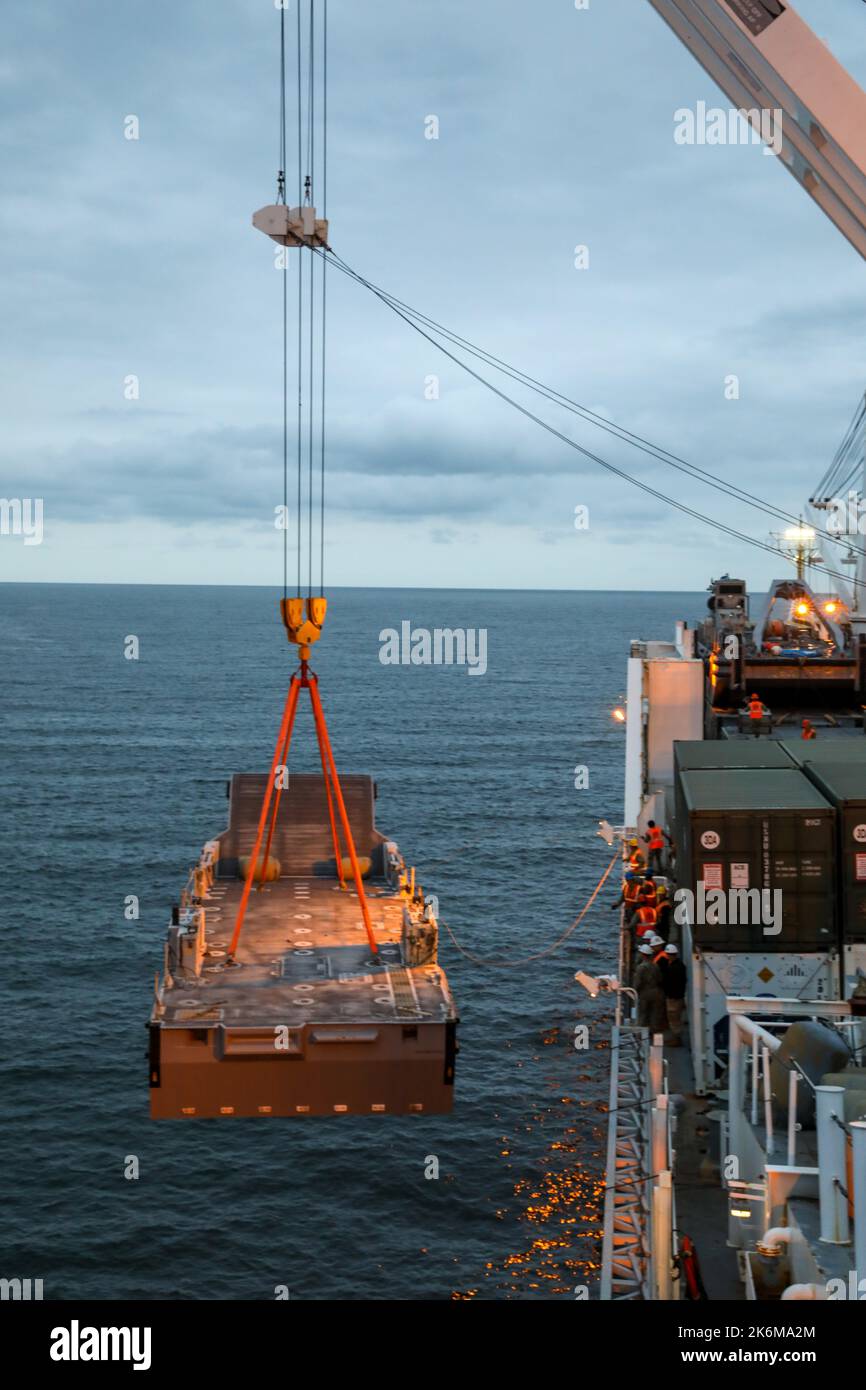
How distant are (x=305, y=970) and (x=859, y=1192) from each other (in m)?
12.7

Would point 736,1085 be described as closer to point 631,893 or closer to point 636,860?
point 631,893

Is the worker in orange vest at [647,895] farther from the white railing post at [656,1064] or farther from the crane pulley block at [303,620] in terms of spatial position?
the crane pulley block at [303,620]

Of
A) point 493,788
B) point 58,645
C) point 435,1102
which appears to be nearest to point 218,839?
point 435,1102

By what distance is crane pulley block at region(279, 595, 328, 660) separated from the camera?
2022 cm

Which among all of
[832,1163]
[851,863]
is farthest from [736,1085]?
[851,863]

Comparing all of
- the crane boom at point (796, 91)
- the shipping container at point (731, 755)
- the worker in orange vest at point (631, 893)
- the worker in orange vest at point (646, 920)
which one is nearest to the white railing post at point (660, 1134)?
the worker in orange vest at point (646, 920)

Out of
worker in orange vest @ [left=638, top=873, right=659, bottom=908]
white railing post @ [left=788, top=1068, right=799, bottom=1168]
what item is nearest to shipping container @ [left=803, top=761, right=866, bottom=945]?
worker in orange vest @ [left=638, top=873, right=659, bottom=908]

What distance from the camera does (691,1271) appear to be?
47.8 feet

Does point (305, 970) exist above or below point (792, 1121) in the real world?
below

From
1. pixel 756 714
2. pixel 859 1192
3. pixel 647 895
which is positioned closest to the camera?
pixel 859 1192

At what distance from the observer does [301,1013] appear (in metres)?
19.6

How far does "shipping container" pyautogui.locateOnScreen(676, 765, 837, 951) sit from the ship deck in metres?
4.40

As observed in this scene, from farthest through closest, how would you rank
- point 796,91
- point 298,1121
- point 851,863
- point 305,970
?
point 298,1121
point 305,970
point 851,863
point 796,91
